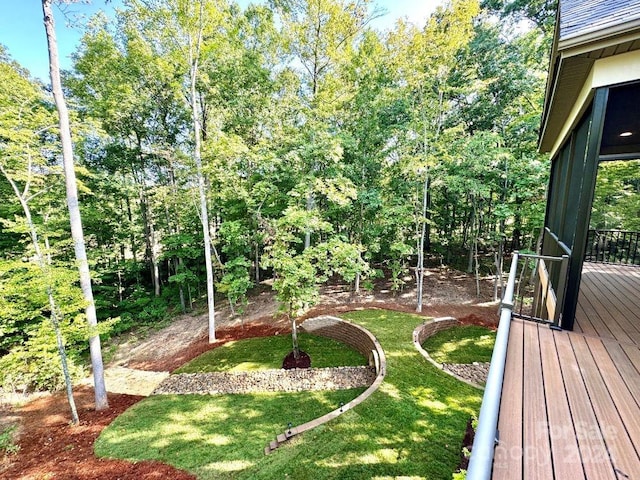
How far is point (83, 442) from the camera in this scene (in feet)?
19.1

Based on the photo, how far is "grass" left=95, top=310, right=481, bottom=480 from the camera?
4.15 m

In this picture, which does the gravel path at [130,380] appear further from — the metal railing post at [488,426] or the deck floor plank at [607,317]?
the deck floor plank at [607,317]

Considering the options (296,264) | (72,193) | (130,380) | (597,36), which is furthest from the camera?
(130,380)

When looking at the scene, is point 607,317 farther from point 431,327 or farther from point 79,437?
point 79,437

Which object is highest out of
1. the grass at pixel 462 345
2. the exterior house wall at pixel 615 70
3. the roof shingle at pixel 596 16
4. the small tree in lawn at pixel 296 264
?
the roof shingle at pixel 596 16

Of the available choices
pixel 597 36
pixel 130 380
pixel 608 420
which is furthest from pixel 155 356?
pixel 597 36

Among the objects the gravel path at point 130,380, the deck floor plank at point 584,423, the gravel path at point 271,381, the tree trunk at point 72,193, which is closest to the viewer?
the deck floor plank at point 584,423

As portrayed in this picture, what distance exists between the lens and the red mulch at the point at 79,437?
4781mm

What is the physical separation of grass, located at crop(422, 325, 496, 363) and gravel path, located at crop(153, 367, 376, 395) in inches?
92.3

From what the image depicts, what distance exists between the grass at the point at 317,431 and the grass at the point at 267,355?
1.38 metres

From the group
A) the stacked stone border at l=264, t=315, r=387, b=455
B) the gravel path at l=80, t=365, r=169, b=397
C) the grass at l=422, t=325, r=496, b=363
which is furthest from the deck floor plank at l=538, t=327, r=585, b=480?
the gravel path at l=80, t=365, r=169, b=397

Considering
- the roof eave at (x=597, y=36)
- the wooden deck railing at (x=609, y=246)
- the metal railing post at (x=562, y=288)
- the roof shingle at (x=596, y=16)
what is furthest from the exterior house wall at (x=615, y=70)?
the wooden deck railing at (x=609, y=246)

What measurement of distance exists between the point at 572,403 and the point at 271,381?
275 inches

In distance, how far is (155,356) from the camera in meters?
10.1
